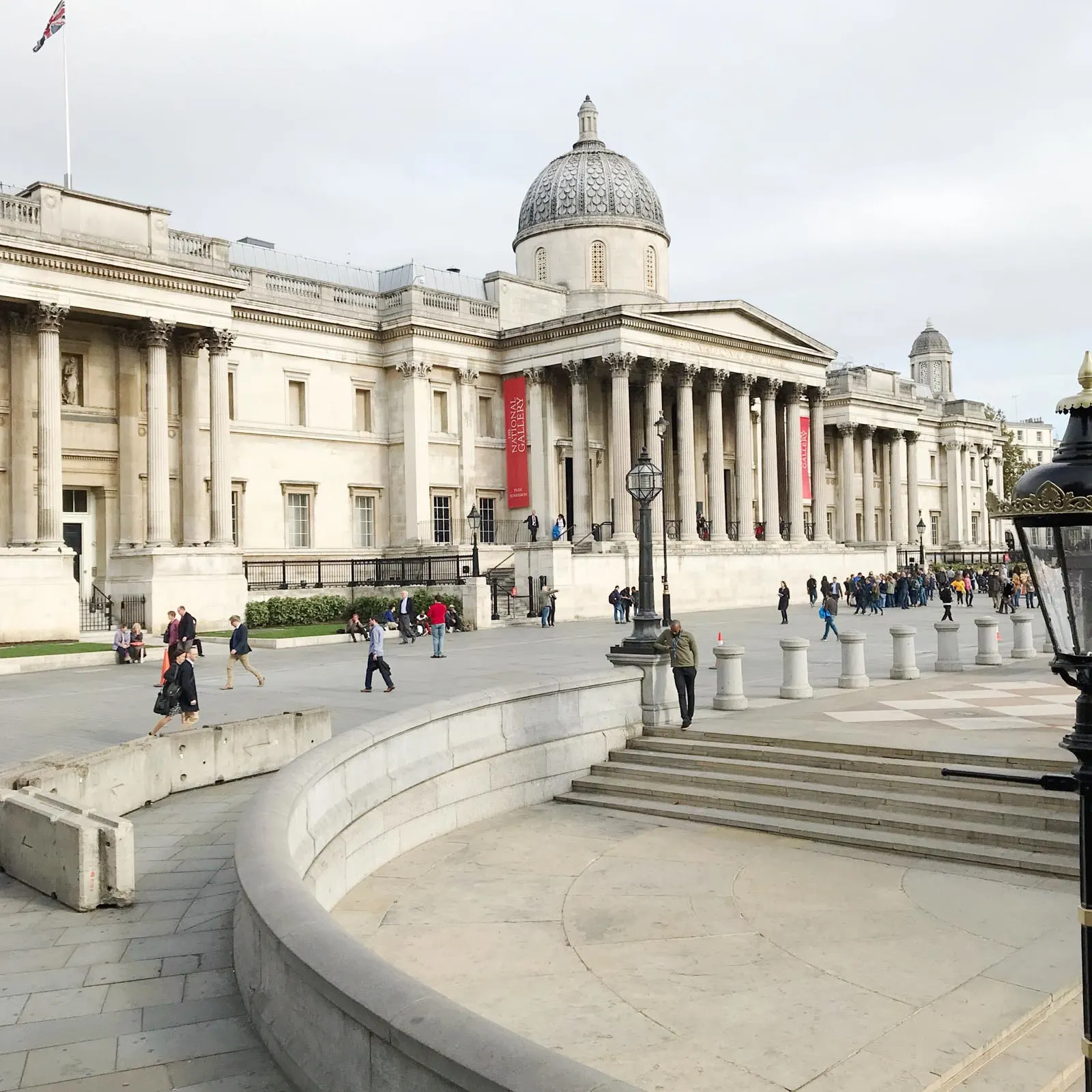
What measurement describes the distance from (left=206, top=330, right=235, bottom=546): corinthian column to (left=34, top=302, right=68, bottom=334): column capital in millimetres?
5110

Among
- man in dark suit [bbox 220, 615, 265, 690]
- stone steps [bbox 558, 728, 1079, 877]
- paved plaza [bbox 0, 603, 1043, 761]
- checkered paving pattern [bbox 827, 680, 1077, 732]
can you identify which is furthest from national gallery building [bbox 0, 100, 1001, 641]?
checkered paving pattern [bbox 827, 680, 1077, 732]

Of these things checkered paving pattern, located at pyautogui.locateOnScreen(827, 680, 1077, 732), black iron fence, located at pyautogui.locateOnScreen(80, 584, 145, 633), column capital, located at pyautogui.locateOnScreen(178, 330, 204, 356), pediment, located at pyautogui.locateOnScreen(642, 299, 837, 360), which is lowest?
checkered paving pattern, located at pyautogui.locateOnScreen(827, 680, 1077, 732)

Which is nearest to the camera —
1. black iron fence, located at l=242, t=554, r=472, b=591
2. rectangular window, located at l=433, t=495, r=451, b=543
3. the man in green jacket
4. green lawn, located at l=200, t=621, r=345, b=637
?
the man in green jacket

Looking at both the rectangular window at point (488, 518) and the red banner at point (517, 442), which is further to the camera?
the rectangular window at point (488, 518)

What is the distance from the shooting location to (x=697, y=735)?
14.8m

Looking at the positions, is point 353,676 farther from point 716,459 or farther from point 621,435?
point 716,459

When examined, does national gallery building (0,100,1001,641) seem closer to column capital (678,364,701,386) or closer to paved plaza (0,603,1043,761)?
column capital (678,364,701,386)

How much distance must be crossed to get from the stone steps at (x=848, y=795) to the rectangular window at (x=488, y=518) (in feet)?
120

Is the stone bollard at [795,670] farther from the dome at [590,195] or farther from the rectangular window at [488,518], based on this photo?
the dome at [590,195]

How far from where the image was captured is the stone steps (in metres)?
10.9

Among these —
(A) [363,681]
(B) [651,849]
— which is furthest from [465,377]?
(B) [651,849]

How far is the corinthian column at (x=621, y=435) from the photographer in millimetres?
47219

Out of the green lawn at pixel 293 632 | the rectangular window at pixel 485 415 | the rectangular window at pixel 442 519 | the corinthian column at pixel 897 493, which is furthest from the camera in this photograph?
the corinthian column at pixel 897 493

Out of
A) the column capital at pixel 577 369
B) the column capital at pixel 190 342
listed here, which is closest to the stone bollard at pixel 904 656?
the column capital at pixel 190 342
